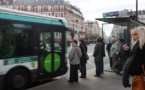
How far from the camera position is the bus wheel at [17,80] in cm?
759

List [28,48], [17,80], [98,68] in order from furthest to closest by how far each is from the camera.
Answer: [98,68] → [28,48] → [17,80]

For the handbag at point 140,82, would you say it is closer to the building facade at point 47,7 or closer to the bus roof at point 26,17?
the bus roof at point 26,17

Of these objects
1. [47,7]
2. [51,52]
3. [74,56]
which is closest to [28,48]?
[51,52]

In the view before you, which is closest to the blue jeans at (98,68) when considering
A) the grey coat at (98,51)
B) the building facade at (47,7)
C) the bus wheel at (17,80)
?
the grey coat at (98,51)

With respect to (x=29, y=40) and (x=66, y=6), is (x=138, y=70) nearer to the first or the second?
(x=29, y=40)

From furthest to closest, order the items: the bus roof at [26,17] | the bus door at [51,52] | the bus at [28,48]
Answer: the bus door at [51,52] < the bus roof at [26,17] < the bus at [28,48]

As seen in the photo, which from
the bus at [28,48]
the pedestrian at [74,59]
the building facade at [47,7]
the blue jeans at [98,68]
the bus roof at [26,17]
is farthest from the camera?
the building facade at [47,7]

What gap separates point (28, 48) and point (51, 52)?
4.14ft

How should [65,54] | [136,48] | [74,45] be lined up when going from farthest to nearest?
[65,54]
[74,45]
[136,48]

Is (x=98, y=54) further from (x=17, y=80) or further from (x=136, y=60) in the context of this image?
(x=136, y=60)

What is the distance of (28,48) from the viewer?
831cm

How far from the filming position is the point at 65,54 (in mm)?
10195

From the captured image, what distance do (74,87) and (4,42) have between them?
2.69 metres

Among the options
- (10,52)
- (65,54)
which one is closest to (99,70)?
(65,54)
